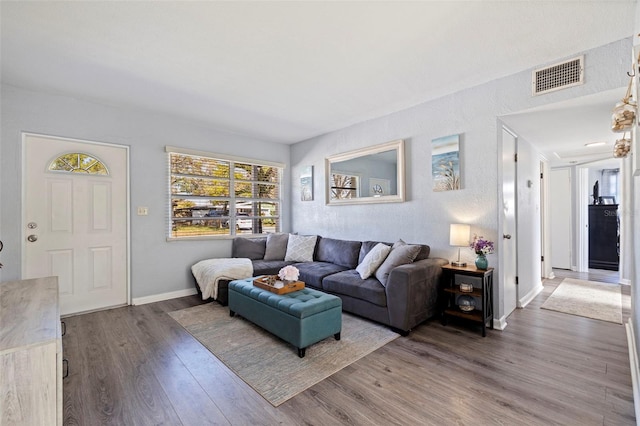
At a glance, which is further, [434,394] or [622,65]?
[622,65]

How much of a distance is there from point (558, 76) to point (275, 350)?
3.49 m

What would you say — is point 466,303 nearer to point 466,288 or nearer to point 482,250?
point 466,288

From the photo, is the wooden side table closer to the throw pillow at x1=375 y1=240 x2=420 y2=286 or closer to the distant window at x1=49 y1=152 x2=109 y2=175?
the throw pillow at x1=375 y1=240 x2=420 y2=286

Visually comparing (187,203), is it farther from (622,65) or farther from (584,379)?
(622,65)

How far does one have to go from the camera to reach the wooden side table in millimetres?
2695

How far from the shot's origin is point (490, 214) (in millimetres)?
2957

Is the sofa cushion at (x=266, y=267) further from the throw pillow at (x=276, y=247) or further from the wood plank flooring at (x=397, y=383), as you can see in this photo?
the wood plank flooring at (x=397, y=383)

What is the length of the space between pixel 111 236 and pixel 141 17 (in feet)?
8.79

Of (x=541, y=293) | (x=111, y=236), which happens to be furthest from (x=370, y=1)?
(x=541, y=293)

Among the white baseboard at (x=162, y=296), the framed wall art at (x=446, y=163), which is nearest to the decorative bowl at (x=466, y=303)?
the framed wall art at (x=446, y=163)

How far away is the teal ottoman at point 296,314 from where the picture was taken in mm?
2309

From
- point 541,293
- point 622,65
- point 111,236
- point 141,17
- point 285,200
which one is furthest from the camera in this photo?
point 285,200

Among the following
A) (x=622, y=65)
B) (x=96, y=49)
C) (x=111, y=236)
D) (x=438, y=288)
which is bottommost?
(x=438, y=288)

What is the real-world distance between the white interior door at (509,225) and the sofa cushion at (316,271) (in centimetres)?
189
